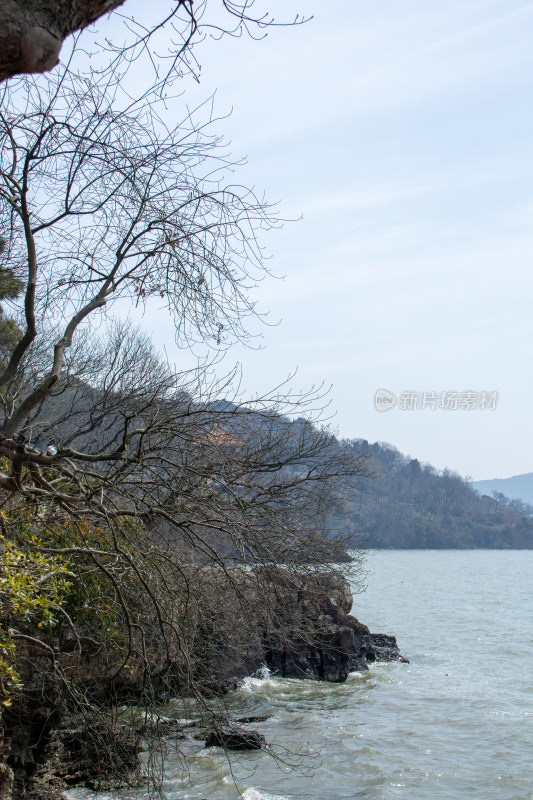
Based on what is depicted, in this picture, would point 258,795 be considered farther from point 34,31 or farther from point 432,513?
point 432,513

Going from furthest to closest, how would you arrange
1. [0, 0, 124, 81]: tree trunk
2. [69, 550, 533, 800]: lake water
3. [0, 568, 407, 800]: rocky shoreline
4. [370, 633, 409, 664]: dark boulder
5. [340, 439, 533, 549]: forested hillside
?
[340, 439, 533, 549]: forested hillside → [370, 633, 409, 664]: dark boulder → [69, 550, 533, 800]: lake water → [0, 568, 407, 800]: rocky shoreline → [0, 0, 124, 81]: tree trunk

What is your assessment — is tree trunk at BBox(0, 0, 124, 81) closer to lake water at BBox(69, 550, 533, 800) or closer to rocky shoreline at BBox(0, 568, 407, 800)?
rocky shoreline at BBox(0, 568, 407, 800)

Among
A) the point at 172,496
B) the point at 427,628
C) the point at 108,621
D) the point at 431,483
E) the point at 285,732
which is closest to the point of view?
the point at 172,496

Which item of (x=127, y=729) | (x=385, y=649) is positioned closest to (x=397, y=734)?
(x=127, y=729)

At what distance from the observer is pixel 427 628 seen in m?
35.7

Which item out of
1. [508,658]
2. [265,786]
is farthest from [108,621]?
[508,658]

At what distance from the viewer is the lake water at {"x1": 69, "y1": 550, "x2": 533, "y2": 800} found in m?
11.9

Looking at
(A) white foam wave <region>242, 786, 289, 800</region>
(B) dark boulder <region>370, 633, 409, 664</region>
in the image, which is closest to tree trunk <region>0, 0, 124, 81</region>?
(A) white foam wave <region>242, 786, 289, 800</region>

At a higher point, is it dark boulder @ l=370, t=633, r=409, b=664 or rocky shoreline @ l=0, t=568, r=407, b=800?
rocky shoreline @ l=0, t=568, r=407, b=800

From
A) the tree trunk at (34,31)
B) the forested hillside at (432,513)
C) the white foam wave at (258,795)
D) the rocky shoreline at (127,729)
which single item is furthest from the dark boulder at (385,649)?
the forested hillside at (432,513)

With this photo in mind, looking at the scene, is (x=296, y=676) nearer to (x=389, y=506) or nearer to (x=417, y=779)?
(x=417, y=779)

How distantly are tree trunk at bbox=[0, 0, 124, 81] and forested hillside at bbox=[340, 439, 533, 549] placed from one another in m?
95.6

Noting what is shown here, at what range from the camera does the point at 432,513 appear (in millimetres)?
118688

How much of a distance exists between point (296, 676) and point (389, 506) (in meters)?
85.8
